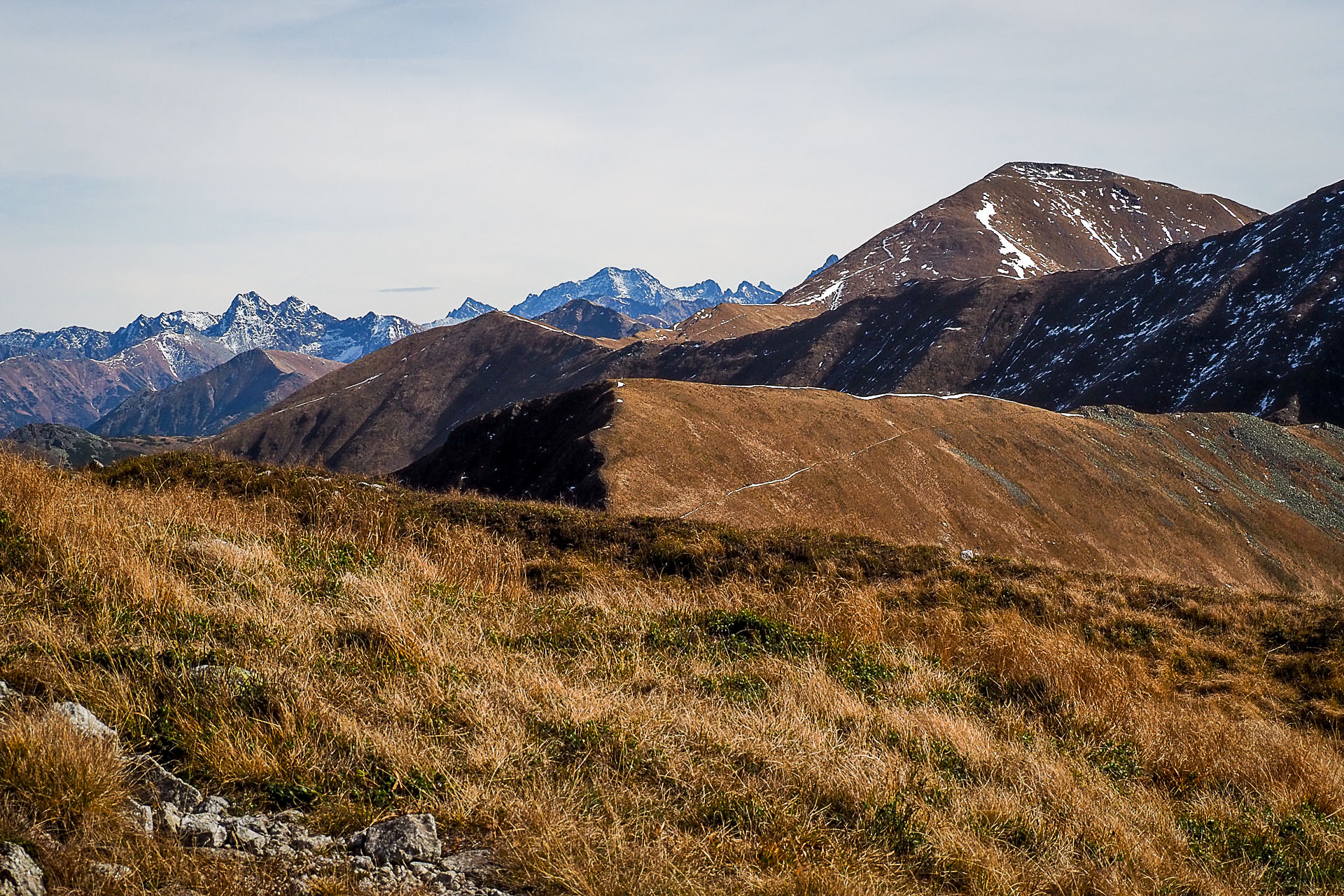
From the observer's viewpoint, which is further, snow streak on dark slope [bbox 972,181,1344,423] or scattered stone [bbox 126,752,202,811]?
snow streak on dark slope [bbox 972,181,1344,423]

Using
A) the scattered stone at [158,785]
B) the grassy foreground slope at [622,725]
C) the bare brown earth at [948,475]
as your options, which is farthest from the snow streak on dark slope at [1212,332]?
the scattered stone at [158,785]

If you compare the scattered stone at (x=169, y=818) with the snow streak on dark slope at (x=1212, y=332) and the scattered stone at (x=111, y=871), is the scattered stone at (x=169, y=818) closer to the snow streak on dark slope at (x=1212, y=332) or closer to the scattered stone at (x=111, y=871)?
the scattered stone at (x=111, y=871)

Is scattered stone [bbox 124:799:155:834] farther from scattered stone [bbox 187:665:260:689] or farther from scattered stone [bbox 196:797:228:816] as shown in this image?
scattered stone [bbox 187:665:260:689]

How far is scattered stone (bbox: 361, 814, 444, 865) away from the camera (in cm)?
364

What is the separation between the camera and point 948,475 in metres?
56.6

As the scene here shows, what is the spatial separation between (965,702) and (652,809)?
3722 millimetres

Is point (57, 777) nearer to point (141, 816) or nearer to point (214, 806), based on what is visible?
point (141, 816)

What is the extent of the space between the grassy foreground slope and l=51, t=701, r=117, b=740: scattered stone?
5.0 inches

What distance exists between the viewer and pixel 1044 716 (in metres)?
6.79

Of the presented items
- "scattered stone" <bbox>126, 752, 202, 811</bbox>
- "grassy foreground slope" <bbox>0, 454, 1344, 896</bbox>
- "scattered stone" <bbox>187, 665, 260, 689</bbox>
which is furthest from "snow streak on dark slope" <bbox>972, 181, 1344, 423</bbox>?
"scattered stone" <bbox>126, 752, 202, 811</bbox>

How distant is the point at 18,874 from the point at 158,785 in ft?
2.74

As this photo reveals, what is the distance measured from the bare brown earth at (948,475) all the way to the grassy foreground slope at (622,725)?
3163cm

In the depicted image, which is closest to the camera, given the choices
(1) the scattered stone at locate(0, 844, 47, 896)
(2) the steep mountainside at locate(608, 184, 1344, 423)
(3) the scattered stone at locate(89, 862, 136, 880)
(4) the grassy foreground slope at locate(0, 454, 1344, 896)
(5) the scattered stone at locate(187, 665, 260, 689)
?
(1) the scattered stone at locate(0, 844, 47, 896)

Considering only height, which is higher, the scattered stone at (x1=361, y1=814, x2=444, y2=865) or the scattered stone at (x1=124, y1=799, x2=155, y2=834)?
the scattered stone at (x1=124, y1=799, x2=155, y2=834)
